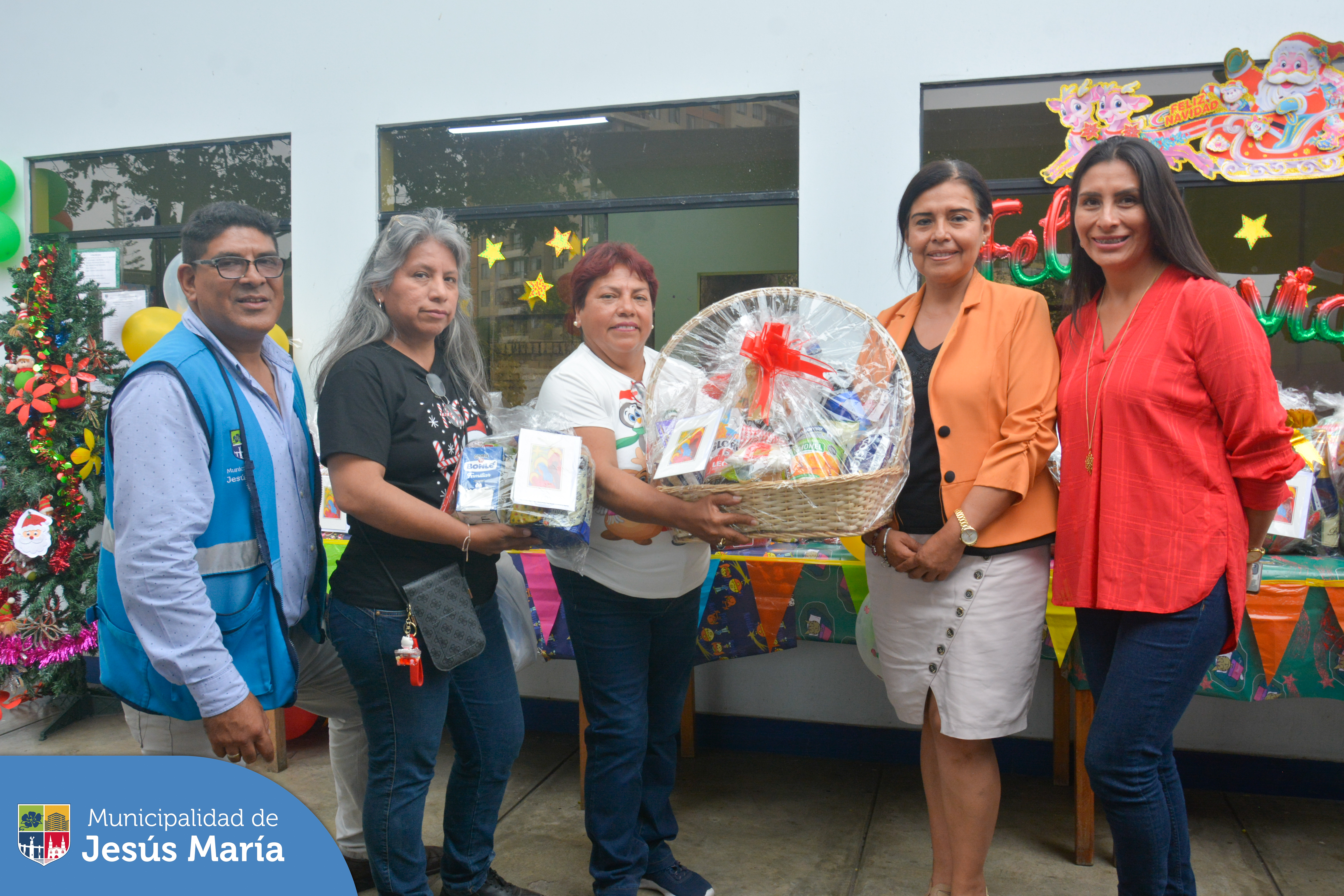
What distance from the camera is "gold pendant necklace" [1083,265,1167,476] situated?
180 cm

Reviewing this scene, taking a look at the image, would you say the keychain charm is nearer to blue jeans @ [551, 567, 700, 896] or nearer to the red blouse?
blue jeans @ [551, 567, 700, 896]

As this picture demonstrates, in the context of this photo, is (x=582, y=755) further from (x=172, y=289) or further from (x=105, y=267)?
(x=105, y=267)

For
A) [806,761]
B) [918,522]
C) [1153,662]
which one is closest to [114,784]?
[918,522]

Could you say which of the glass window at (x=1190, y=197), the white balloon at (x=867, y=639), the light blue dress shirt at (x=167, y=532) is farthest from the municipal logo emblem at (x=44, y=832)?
the glass window at (x=1190, y=197)

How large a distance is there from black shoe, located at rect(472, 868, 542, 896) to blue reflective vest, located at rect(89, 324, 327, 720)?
2.81ft

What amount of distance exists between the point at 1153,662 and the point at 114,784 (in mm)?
1718

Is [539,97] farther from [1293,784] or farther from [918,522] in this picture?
[1293,784]

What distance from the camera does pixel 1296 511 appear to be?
265cm

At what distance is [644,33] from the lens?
3.63 m

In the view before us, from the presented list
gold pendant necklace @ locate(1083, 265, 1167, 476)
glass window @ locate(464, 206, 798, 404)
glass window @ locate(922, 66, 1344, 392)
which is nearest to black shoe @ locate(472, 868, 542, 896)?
gold pendant necklace @ locate(1083, 265, 1167, 476)

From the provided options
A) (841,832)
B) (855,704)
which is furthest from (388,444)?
(855,704)

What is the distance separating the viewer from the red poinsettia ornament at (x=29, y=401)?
3.66 metres

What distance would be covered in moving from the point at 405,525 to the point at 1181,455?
1.52 meters

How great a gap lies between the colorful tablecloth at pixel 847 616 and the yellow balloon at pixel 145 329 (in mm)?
1229
